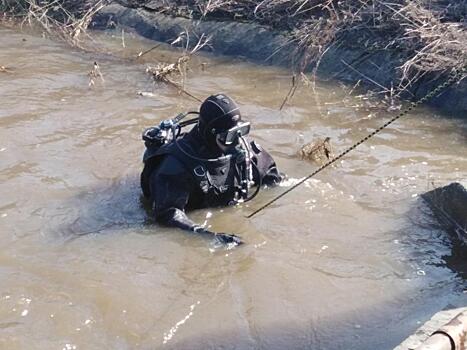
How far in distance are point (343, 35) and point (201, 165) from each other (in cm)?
421

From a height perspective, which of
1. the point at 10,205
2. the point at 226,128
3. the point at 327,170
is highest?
the point at 226,128

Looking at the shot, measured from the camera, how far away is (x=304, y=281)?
4.68m

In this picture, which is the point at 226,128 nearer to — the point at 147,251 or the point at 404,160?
the point at 147,251

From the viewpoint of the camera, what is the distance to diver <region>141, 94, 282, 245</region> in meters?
5.10

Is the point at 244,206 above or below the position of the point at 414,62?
below

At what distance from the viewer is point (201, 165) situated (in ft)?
17.0

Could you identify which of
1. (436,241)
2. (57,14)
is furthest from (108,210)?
(57,14)

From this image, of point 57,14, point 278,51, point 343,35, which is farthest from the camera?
point 57,14

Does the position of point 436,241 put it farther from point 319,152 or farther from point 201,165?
point 201,165

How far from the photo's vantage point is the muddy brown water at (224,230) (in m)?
4.24

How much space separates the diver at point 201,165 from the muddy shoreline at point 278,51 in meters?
2.92

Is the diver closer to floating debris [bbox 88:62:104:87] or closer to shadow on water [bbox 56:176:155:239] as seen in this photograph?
shadow on water [bbox 56:176:155:239]

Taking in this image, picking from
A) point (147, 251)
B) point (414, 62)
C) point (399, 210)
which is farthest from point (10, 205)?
point (414, 62)

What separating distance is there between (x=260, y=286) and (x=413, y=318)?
36.7 inches
